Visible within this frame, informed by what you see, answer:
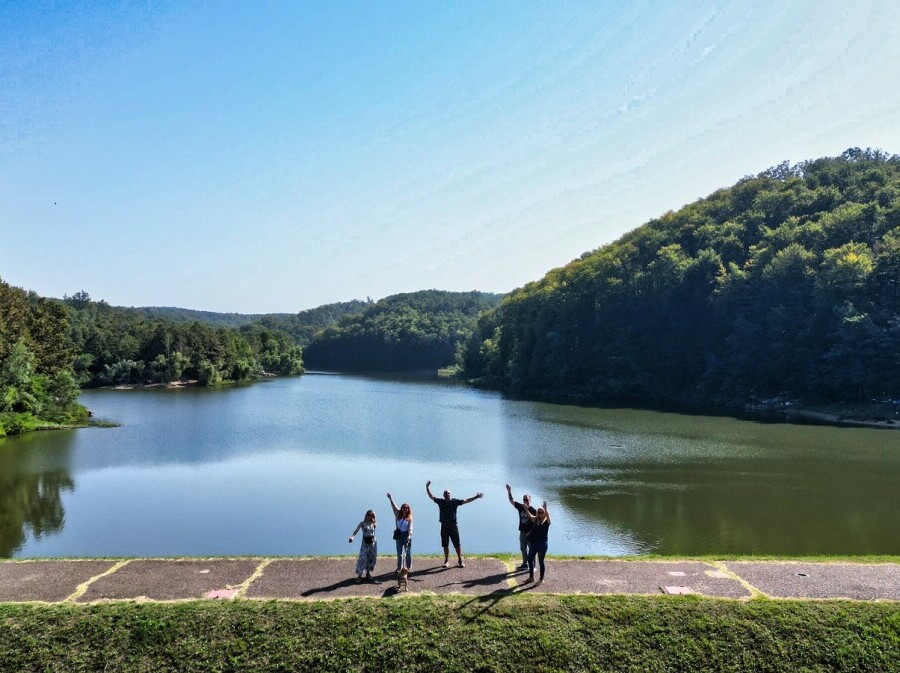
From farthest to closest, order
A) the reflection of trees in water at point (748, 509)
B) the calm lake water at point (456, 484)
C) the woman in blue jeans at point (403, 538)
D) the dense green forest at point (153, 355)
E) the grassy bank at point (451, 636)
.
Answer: the dense green forest at point (153, 355)
the calm lake water at point (456, 484)
the reflection of trees in water at point (748, 509)
the woman in blue jeans at point (403, 538)
the grassy bank at point (451, 636)

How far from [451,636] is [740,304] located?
210 feet

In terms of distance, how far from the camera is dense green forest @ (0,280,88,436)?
41750mm

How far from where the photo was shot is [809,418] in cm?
5084

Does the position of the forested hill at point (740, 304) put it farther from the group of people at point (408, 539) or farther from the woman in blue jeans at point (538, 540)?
the woman in blue jeans at point (538, 540)

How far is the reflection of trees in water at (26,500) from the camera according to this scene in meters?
20.1

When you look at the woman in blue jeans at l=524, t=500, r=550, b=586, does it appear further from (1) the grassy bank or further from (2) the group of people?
(1) the grassy bank

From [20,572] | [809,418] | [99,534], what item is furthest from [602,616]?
[809,418]

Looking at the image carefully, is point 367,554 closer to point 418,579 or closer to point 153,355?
point 418,579

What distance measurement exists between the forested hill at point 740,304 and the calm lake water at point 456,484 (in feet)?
49.3

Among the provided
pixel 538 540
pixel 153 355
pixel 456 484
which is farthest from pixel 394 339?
pixel 538 540

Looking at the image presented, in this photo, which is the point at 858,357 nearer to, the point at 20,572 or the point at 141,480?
the point at 141,480

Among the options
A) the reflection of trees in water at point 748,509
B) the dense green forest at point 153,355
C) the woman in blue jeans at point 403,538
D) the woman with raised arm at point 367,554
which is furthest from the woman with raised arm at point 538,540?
the dense green forest at point 153,355

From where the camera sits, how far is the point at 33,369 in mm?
46250

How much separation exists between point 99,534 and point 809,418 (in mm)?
49215
